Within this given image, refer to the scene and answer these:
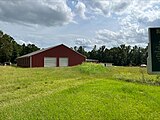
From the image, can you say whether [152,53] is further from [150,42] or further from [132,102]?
[132,102]

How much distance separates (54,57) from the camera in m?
43.9

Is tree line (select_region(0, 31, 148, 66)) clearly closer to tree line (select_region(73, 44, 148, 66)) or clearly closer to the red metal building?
tree line (select_region(73, 44, 148, 66))

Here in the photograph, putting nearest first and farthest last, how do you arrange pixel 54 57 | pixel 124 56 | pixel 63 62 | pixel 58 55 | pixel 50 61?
pixel 50 61 → pixel 54 57 → pixel 58 55 → pixel 63 62 → pixel 124 56

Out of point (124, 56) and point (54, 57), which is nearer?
point (54, 57)

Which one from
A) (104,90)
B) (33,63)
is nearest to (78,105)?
(104,90)

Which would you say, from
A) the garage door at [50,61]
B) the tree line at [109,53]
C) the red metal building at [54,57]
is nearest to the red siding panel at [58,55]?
the red metal building at [54,57]

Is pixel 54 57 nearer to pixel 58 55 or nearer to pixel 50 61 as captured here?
pixel 58 55

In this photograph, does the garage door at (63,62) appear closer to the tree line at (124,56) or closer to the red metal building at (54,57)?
the red metal building at (54,57)

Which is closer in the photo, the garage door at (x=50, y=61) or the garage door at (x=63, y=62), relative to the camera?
the garage door at (x=50, y=61)

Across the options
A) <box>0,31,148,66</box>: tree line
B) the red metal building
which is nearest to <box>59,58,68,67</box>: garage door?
the red metal building

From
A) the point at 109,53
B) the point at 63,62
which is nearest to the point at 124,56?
the point at 109,53

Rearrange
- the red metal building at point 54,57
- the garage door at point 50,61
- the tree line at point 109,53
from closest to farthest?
1. the red metal building at point 54,57
2. the garage door at point 50,61
3. the tree line at point 109,53

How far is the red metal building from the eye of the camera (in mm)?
42844

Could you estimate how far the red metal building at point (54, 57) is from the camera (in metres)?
42.8
